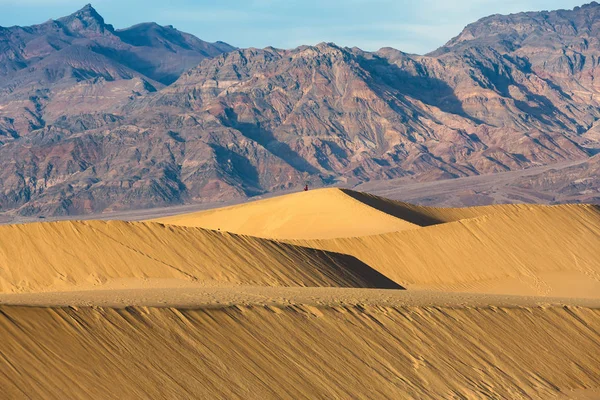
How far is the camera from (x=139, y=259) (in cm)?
3447

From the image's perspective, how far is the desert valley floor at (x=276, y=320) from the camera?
18422 millimetres

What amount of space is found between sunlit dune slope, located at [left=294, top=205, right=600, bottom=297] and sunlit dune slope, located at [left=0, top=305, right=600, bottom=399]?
54.4 feet

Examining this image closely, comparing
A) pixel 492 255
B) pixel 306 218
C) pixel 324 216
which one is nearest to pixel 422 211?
pixel 324 216

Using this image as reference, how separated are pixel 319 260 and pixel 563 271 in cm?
1354

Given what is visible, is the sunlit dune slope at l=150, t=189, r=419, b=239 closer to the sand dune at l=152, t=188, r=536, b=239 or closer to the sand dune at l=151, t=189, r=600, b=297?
the sand dune at l=152, t=188, r=536, b=239

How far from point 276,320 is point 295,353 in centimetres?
119

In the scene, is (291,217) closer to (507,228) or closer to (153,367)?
(507,228)

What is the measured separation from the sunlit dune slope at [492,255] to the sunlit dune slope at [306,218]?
19.7ft

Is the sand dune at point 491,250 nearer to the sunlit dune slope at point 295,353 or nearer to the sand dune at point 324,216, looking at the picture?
the sand dune at point 324,216

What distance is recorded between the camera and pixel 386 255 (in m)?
45.2

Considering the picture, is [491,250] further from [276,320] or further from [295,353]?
[295,353]

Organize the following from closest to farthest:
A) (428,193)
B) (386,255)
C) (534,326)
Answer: (534,326) → (386,255) → (428,193)

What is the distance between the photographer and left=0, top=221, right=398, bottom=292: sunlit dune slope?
33062mm

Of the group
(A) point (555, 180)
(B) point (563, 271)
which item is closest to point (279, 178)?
(A) point (555, 180)
